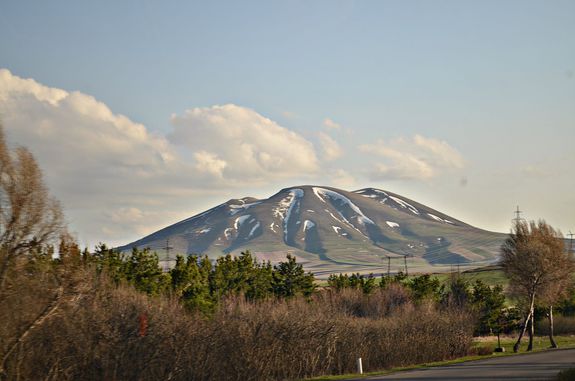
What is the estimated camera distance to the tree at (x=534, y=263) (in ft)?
184

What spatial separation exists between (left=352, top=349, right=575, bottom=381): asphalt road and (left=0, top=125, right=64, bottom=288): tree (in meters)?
16.9

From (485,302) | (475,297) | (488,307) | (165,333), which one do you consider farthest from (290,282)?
(165,333)

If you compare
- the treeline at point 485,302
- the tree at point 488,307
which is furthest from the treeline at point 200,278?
the tree at point 488,307

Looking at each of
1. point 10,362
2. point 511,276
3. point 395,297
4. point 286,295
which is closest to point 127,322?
point 10,362

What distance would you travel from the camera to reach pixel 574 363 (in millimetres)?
41156

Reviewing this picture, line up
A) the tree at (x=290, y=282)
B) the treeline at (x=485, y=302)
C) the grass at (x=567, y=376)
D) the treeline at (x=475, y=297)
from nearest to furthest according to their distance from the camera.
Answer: the grass at (x=567, y=376)
the tree at (x=290, y=282)
the treeline at (x=485, y=302)
the treeline at (x=475, y=297)

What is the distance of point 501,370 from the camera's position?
38.8 m

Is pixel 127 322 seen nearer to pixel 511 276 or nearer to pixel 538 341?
pixel 511 276

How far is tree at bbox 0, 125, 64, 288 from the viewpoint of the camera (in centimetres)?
2936

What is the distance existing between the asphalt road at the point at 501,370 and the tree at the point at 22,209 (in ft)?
55.4

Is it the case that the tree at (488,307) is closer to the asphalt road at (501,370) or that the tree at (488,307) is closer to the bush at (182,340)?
the bush at (182,340)

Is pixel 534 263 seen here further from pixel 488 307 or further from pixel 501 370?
pixel 488 307

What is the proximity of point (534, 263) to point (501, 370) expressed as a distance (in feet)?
62.6

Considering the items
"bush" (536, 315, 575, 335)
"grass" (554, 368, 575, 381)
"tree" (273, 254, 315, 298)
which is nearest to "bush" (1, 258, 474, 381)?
"grass" (554, 368, 575, 381)
